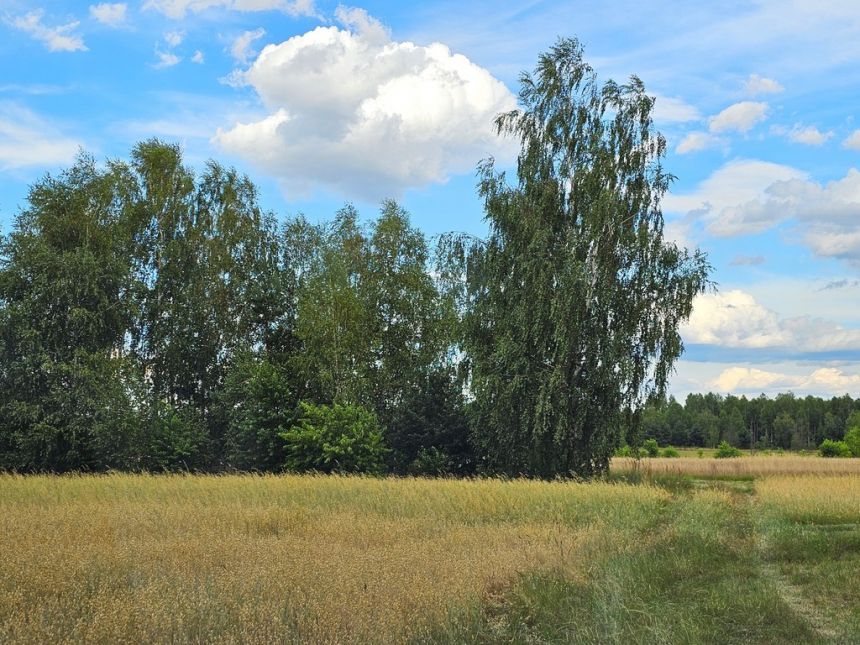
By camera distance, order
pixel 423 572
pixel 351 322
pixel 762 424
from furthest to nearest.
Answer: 1. pixel 762 424
2. pixel 351 322
3. pixel 423 572

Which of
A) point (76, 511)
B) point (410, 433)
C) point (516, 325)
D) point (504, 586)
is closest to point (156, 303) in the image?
point (410, 433)

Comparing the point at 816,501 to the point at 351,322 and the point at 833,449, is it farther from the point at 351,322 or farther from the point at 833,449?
the point at 833,449

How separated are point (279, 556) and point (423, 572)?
1915 mm

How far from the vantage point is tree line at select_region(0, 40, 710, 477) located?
27.5 meters

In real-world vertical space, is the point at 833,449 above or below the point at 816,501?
below

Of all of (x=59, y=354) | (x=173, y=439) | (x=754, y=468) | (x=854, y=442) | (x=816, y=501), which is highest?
(x=59, y=354)

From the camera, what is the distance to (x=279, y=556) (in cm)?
911

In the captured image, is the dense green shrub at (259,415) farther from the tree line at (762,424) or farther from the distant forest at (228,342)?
the tree line at (762,424)

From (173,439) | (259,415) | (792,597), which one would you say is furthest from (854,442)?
(792,597)

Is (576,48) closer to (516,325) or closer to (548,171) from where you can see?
(548,171)

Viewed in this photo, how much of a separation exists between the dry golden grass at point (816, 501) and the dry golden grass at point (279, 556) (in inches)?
133

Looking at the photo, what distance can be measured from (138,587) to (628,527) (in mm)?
9424

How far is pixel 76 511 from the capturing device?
45.5 ft

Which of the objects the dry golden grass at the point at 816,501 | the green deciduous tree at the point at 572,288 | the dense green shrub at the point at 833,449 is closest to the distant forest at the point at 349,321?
the green deciduous tree at the point at 572,288
